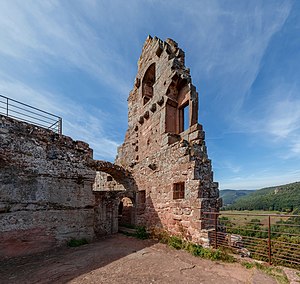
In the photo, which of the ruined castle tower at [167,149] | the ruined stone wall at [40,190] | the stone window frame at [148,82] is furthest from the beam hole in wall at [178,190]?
the stone window frame at [148,82]

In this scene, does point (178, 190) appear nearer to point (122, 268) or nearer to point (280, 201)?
point (122, 268)

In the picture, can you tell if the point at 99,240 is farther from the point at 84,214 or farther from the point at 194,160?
the point at 194,160

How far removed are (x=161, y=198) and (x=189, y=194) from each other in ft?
6.19

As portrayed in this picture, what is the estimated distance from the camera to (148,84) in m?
13.9

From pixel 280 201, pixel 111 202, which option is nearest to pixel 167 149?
pixel 111 202

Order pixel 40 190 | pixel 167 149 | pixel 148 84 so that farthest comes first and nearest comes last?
pixel 148 84, pixel 167 149, pixel 40 190

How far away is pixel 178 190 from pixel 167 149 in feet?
5.70

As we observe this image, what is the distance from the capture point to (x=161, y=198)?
28.0 feet

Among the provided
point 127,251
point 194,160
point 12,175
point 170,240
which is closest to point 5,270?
point 12,175

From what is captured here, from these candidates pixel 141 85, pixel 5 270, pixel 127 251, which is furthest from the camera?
pixel 141 85

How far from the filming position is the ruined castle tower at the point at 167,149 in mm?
7000

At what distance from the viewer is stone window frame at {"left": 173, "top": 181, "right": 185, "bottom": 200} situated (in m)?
7.68

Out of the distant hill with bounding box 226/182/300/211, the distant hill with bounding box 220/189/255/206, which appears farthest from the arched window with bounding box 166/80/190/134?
the distant hill with bounding box 220/189/255/206

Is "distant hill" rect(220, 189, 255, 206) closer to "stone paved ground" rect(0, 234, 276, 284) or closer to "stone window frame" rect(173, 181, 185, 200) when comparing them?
"stone window frame" rect(173, 181, 185, 200)
